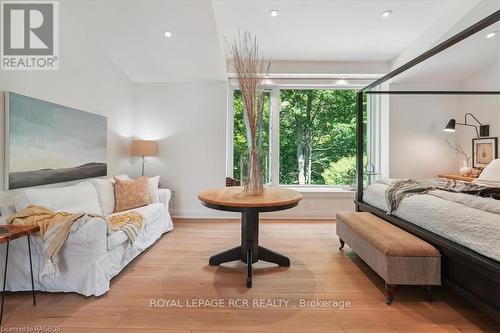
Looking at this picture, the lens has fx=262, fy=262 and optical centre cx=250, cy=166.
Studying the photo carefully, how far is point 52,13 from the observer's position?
2.71m

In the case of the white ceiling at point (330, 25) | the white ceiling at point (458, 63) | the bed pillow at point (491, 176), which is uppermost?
the white ceiling at point (330, 25)

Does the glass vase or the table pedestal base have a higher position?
the glass vase

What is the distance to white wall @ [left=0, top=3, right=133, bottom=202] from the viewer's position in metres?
2.40

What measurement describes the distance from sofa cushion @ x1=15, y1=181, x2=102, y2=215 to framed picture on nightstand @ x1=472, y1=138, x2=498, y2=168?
5.22 meters

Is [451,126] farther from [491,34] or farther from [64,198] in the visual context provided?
[64,198]

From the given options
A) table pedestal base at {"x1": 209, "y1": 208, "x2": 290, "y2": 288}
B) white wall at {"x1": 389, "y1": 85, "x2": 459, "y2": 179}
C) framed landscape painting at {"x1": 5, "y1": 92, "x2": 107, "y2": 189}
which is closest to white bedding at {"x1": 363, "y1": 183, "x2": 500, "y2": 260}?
table pedestal base at {"x1": 209, "y1": 208, "x2": 290, "y2": 288}

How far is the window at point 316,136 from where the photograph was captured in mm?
4898

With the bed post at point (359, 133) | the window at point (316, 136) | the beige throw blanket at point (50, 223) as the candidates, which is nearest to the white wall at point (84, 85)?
the beige throw blanket at point (50, 223)

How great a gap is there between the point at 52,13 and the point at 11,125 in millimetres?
1336

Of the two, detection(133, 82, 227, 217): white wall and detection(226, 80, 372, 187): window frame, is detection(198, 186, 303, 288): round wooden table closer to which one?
detection(133, 82, 227, 217): white wall

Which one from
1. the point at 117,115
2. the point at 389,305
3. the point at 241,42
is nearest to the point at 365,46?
the point at 241,42

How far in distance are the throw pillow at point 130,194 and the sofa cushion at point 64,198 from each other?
0.30 metres

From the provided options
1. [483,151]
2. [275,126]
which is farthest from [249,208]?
[483,151]

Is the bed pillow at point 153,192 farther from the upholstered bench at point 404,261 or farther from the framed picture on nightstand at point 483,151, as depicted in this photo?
the framed picture on nightstand at point 483,151
